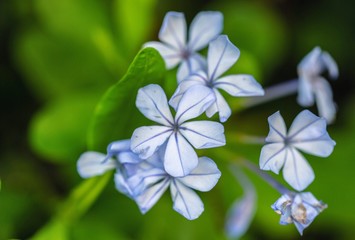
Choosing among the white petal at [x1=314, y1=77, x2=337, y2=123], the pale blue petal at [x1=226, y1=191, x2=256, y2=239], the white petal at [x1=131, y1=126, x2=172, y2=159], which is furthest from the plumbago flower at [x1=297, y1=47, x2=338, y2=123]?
the white petal at [x1=131, y1=126, x2=172, y2=159]

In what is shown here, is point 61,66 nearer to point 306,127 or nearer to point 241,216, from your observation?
point 241,216

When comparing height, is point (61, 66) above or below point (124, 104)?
below

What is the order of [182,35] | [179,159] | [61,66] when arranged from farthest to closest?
[61,66], [182,35], [179,159]

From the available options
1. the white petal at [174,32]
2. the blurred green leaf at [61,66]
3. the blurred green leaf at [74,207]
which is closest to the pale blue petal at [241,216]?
the blurred green leaf at [74,207]

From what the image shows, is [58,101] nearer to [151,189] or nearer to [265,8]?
[151,189]

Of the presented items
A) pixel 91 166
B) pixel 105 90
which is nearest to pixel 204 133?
pixel 91 166

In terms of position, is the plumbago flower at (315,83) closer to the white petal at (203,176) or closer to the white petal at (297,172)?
the white petal at (297,172)
